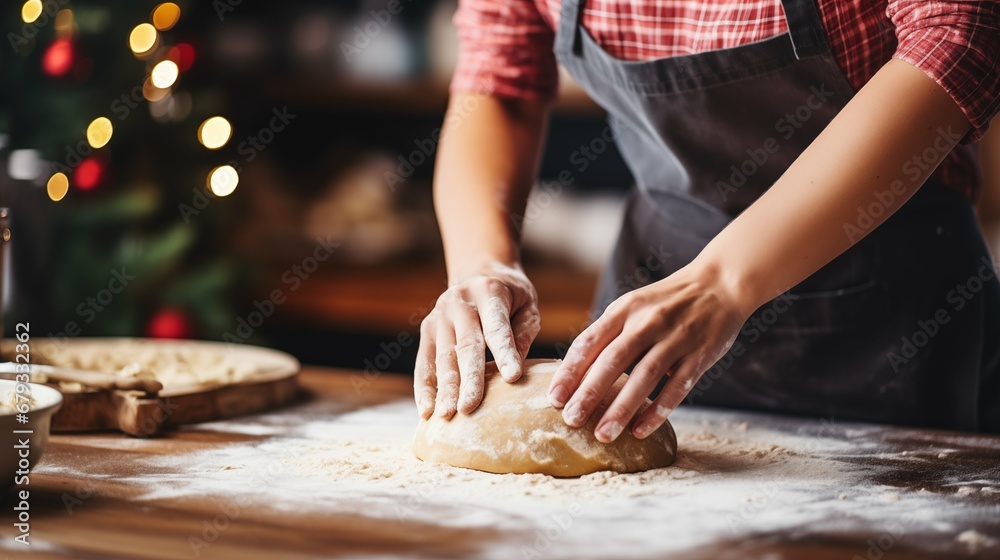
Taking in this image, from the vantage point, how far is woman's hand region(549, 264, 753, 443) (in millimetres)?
958

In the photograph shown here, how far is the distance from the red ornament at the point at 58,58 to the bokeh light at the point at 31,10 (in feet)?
0.40

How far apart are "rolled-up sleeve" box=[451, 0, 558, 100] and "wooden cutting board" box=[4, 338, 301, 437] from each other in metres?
0.53

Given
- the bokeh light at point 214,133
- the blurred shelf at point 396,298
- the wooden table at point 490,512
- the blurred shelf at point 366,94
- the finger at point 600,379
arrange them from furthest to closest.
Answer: the blurred shelf at point 366,94 < the blurred shelf at point 396,298 < the bokeh light at point 214,133 < the finger at point 600,379 < the wooden table at point 490,512

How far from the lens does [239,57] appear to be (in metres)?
3.00

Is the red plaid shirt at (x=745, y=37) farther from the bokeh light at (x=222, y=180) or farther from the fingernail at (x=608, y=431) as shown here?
the bokeh light at (x=222, y=180)

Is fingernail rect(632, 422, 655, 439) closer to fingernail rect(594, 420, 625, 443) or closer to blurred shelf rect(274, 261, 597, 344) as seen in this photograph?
fingernail rect(594, 420, 625, 443)

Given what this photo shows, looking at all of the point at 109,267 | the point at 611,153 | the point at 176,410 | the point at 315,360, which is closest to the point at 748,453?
the point at 176,410

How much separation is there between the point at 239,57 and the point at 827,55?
2271 millimetres

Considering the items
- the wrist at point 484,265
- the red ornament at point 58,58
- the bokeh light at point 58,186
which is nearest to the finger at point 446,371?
the wrist at point 484,265

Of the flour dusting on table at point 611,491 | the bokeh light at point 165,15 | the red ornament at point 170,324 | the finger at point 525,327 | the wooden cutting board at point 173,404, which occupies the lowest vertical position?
the red ornament at point 170,324

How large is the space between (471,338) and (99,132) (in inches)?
58.6

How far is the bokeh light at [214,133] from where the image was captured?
2.45 m

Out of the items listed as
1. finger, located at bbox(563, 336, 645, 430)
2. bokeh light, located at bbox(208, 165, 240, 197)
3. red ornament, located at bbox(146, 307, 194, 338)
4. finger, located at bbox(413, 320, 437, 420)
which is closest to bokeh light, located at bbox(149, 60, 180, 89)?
bokeh light, located at bbox(208, 165, 240, 197)

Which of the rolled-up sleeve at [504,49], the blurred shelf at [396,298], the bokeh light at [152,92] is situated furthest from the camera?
the blurred shelf at [396,298]
